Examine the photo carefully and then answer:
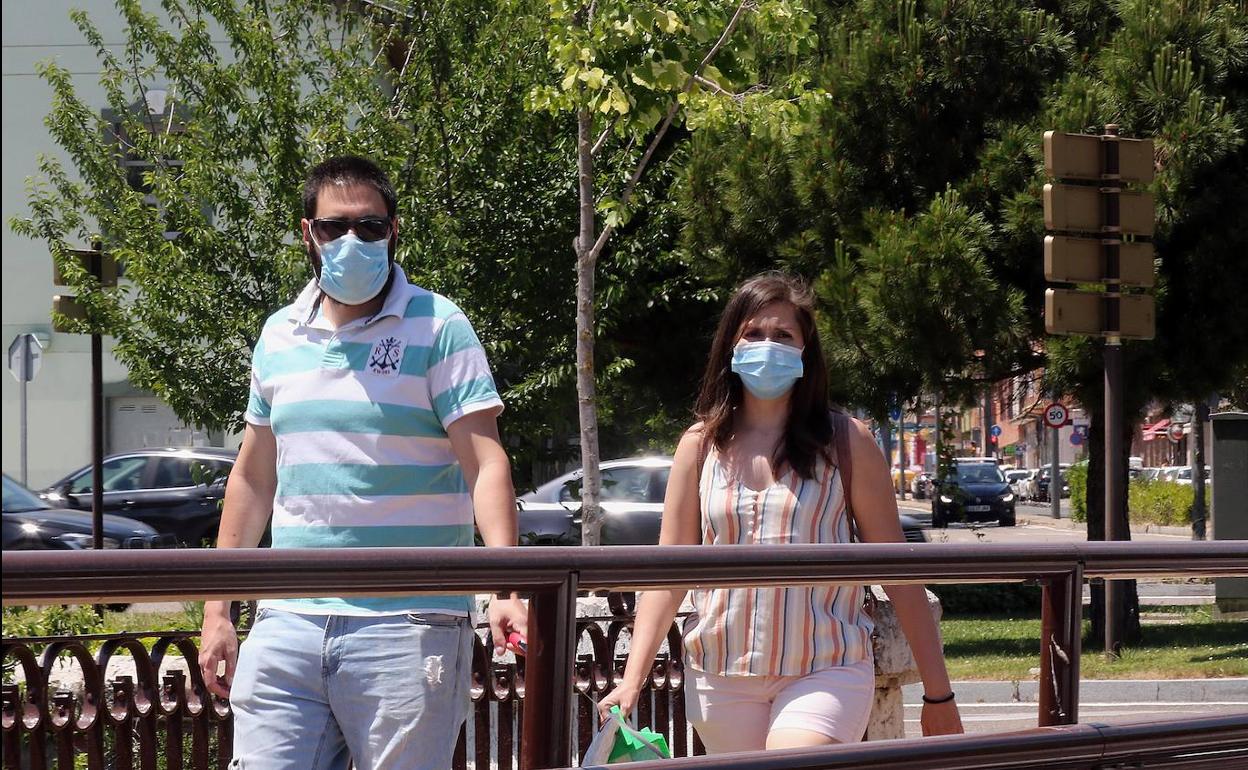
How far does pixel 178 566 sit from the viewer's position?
226 centimetres

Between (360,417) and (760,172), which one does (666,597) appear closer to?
(360,417)

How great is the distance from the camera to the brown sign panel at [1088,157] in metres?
10.3

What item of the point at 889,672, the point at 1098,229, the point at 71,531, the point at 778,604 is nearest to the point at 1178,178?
the point at 1098,229

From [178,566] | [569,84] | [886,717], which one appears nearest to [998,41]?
[569,84]

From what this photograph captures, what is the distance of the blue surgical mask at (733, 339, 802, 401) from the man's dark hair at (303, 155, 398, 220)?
0.88 metres

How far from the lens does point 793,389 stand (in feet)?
11.7

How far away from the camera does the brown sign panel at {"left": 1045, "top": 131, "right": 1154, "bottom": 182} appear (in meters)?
10.3

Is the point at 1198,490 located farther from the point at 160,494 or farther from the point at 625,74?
the point at 625,74

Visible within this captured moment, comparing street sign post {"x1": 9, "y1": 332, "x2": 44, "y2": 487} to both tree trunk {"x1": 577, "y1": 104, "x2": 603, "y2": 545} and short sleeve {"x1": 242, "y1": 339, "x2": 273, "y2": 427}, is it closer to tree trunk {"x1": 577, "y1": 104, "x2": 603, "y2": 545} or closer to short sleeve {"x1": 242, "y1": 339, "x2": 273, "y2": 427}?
tree trunk {"x1": 577, "y1": 104, "x2": 603, "y2": 545}

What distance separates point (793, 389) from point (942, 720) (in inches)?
32.0

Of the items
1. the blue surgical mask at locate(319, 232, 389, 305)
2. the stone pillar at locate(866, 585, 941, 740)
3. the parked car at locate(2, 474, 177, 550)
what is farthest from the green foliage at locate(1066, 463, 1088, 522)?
the blue surgical mask at locate(319, 232, 389, 305)

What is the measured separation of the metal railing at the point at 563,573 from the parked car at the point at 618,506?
14357 mm

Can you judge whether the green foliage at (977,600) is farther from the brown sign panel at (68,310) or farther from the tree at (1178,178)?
the brown sign panel at (68,310)

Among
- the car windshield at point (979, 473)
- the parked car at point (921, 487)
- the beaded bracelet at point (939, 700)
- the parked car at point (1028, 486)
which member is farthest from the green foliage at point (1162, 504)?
the beaded bracelet at point (939, 700)
